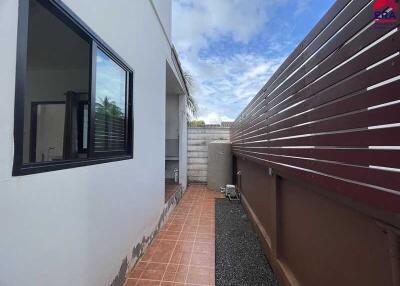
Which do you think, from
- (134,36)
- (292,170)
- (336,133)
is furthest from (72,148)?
(336,133)

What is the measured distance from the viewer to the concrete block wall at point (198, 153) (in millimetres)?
8055

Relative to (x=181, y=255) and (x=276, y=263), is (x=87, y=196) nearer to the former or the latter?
(x=181, y=255)

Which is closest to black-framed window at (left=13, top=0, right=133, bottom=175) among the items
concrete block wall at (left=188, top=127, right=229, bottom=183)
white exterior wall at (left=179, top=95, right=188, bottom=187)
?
white exterior wall at (left=179, top=95, right=188, bottom=187)

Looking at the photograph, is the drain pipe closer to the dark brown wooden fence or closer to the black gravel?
the dark brown wooden fence

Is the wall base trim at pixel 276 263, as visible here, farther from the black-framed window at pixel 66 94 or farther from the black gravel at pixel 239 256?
the black-framed window at pixel 66 94

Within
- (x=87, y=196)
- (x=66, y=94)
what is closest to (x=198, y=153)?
(x=66, y=94)

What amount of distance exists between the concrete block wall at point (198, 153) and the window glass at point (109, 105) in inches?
216

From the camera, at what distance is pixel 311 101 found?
1.56 metres

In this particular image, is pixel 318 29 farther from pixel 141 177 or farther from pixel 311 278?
pixel 141 177

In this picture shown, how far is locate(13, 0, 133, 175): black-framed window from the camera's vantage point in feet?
3.91

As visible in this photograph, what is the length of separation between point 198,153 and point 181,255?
17.4 ft
